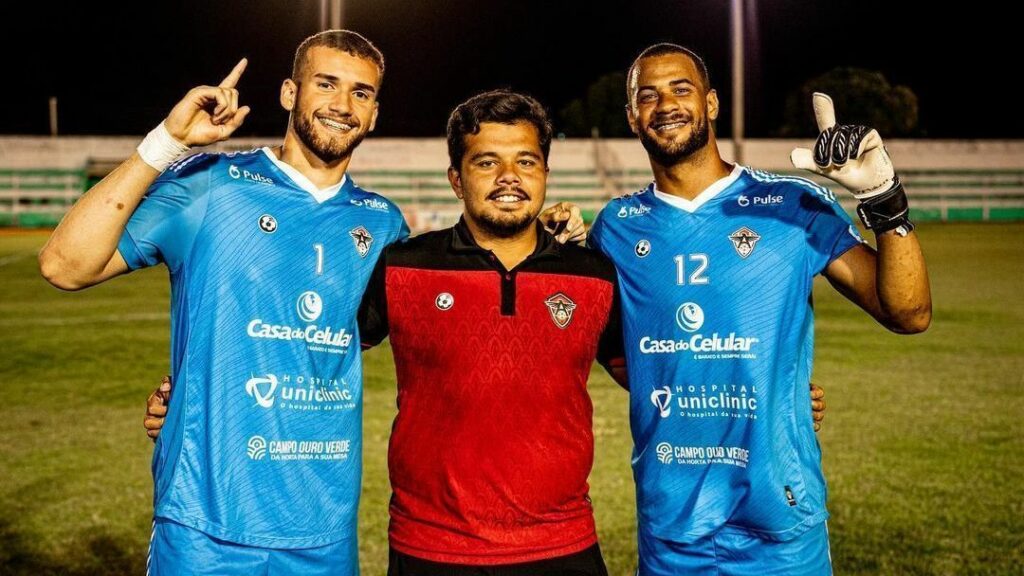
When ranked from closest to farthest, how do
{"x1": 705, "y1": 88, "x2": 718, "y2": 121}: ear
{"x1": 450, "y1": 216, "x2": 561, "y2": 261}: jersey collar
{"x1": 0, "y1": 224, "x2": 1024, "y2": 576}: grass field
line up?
1. {"x1": 450, "y1": 216, "x2": 561, "y2": 261}: jersey collar
2. {"x1": 705, "y1": 88, "x2": 718, "y2": 121}: ear
3. {"x1": 0, "y1": 224, "x2": 1024, "y2": 576}: grass field

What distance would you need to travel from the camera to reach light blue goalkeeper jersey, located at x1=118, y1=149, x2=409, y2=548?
9.54 ft

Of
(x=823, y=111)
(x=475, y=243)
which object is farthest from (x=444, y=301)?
(x=823, y=111)

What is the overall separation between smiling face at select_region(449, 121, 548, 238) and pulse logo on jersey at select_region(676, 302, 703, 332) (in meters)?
0.57

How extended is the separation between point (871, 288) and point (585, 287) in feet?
2.97

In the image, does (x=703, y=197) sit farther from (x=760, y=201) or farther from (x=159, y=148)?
(x=159, y=148)

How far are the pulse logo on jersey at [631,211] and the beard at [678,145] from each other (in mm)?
166

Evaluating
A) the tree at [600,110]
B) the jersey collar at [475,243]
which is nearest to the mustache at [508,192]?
the jersey collar at [475,243]

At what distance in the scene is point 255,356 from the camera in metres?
2.97

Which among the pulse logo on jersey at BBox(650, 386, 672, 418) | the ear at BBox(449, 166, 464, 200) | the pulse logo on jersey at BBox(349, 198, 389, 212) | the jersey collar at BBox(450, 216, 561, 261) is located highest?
the ear at BBox(449, 166, 464, 200)

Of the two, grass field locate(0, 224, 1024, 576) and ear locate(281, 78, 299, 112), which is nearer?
ear locate(281, 78, 299, 112)

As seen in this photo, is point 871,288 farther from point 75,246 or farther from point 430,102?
point 430,102

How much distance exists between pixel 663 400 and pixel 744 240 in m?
0.59

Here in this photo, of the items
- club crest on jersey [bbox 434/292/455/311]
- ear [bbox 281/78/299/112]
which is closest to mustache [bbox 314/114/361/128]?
ear [bbox 281/78/299/112]

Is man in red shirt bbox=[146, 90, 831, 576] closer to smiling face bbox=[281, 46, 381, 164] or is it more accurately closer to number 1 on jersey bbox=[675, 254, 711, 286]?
number 1 on jersey bbox=[675, 254, 711, 286]
